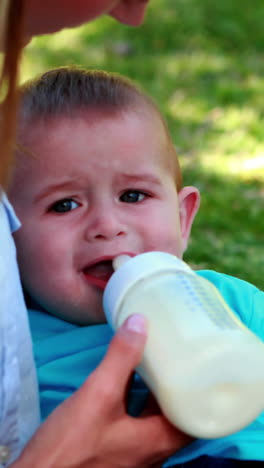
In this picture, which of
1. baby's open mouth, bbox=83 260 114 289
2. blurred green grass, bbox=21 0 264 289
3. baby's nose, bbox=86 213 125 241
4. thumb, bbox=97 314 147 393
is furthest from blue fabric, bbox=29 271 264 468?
blurred green grass, bbox=21 0 264 289

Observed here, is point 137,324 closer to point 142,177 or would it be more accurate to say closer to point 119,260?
point 119,260

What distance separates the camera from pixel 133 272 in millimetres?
1568

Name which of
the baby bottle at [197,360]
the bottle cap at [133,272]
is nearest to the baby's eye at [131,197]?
the bottle cap at [133,272]

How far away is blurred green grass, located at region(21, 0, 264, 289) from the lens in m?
3.85

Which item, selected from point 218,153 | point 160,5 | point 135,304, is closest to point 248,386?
point 135,304

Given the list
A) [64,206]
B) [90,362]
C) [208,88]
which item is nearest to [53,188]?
[64,206]

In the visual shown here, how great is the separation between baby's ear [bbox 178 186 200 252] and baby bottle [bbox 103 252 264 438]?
0.76 meters

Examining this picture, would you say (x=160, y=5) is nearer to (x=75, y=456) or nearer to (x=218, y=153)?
(x=218, y=153)

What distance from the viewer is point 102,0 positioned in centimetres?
174

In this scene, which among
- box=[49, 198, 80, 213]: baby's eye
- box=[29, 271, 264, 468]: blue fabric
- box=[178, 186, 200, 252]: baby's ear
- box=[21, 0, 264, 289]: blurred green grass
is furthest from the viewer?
box=[21, 0, 264, 289]: blurred green grass

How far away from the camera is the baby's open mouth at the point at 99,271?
1874 millimetres

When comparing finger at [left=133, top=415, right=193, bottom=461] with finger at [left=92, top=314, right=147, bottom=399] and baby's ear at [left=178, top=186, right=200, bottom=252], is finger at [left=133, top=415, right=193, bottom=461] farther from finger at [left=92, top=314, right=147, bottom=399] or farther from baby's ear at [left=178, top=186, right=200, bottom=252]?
baby's ear at [left=178, top=186, right=200, bottom=252]

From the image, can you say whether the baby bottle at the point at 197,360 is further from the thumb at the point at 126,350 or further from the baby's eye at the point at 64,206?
the baby's eye at the point at 64,206

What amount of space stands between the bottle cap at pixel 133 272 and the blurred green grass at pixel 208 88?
1784 mm
